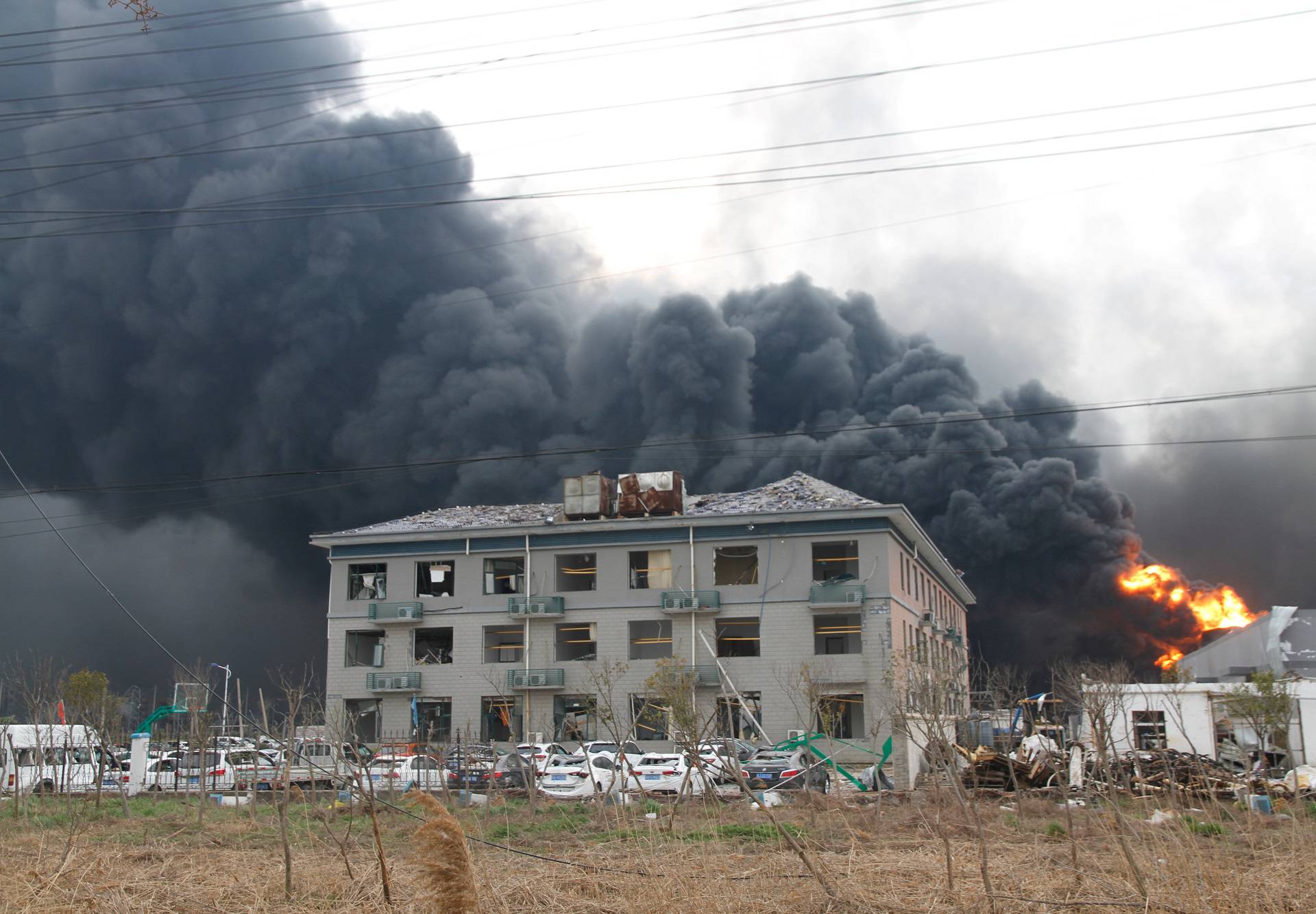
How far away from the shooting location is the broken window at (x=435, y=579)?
54.7m

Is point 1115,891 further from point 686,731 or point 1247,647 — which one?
point 1247,647

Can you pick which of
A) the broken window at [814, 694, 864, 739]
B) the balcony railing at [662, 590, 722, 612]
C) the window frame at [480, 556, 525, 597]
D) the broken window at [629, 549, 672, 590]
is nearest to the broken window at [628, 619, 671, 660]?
the broken window at [629, 549, 672, 590]

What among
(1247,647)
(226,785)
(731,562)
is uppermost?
(731,562)

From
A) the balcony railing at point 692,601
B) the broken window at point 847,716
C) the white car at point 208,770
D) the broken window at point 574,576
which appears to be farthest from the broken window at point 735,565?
the white car at point 208,770

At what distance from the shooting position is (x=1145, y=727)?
1414 inches

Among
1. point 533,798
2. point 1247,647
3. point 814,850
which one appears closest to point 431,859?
point 814,850

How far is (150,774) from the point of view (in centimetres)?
4031

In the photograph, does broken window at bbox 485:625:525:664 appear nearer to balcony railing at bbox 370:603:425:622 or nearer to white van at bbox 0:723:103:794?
balcony railing at bbox 370:603:425:622

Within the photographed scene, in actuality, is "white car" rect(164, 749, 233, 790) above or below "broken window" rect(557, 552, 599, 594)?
below

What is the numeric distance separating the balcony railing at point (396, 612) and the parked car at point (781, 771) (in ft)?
69.2

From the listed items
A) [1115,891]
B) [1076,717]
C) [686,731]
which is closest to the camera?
[1115,891]

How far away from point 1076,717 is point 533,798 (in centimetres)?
2527

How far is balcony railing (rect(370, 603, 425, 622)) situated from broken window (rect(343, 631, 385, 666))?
4.70ft

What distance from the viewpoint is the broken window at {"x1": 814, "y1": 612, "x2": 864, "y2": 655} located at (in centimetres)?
4947
